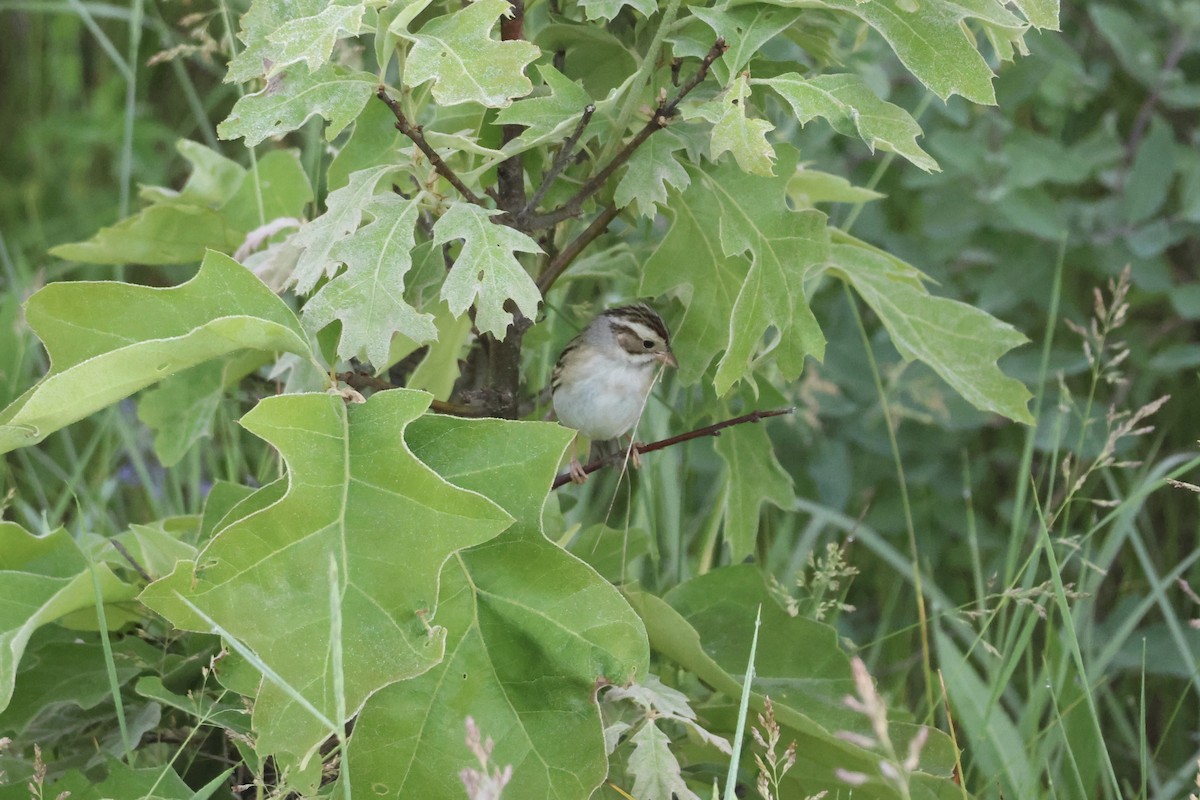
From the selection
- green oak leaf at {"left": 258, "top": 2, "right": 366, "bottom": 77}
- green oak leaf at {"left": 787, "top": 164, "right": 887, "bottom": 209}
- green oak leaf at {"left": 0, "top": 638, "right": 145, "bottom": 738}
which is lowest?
green oak leaf at {"left": 0, "top": 638, "right": 145, "bottom": 738}

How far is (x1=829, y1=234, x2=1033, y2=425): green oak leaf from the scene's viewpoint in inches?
88.1

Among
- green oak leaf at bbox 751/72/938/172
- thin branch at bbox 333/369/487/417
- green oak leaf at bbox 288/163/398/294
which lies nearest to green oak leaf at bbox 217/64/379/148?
green oak leaf at bbox 288/163/398/294

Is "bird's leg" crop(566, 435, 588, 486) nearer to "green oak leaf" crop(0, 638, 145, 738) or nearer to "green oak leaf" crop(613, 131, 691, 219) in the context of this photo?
"green oak leaf" crop(613, 131, 691, 219)

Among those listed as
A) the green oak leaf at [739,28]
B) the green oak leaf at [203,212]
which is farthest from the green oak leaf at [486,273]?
the green oak leaf at [203,212]

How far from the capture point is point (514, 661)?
188 cm

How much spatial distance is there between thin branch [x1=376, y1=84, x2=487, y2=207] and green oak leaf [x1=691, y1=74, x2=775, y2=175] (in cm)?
36

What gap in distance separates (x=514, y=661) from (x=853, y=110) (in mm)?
853

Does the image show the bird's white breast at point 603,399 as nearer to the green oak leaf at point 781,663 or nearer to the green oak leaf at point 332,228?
the green oak leaf at point 781,663

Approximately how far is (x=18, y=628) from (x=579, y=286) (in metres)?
1.44

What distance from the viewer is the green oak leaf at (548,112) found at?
6.14ft

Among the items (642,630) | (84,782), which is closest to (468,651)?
(642,630)

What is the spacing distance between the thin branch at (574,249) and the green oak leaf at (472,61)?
395mm

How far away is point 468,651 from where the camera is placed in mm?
1880

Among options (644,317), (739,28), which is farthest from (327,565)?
(644,317)
